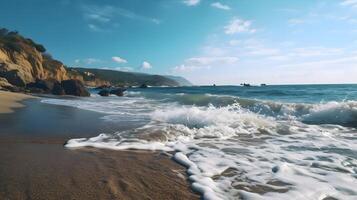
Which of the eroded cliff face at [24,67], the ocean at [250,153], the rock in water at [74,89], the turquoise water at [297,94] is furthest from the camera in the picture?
the eroded cliff face at [24,67]

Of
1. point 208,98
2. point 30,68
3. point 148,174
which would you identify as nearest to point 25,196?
point 148,174

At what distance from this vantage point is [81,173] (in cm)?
414

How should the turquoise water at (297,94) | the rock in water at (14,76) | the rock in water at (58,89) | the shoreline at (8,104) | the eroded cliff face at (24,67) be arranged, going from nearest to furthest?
the shoreline at (8,104) < the turquoise water at (297,94) < the rock in water at (58,89) < the rock in water at (14,76) < the eroded cliff face at (24,67)

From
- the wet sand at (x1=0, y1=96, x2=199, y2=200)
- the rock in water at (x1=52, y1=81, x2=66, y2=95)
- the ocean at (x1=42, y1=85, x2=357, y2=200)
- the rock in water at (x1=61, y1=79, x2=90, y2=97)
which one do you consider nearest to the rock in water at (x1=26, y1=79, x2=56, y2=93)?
the rock in water at (x1=52, y1=81, x2=66, y2=95)

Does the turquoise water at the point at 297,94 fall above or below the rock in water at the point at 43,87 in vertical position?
below

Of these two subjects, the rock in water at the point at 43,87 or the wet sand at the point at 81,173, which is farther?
the rock in water at the point at 43,87

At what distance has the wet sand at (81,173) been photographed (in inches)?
136

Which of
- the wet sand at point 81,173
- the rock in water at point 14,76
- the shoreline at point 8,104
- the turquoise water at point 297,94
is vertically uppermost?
the rock in water at point 14,76

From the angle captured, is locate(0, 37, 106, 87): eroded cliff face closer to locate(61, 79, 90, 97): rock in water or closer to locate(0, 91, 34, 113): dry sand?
locate(61, 79, 90, 97): rock in water

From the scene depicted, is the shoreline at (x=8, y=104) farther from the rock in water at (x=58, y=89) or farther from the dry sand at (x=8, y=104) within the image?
the rock in water at (x=58, y=89)

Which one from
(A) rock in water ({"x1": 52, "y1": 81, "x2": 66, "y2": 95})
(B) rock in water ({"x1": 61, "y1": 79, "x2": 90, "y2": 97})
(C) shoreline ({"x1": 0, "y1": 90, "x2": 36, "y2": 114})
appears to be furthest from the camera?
(B) rock in water ({"x1": 61, "y1": 79, "x2": 90, "y2": 97})

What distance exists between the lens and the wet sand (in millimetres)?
3465

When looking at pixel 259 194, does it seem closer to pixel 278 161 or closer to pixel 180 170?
pixel 180 170

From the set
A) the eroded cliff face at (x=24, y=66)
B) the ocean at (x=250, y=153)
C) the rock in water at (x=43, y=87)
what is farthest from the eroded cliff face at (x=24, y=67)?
the ocean at (x=250, y=153)
